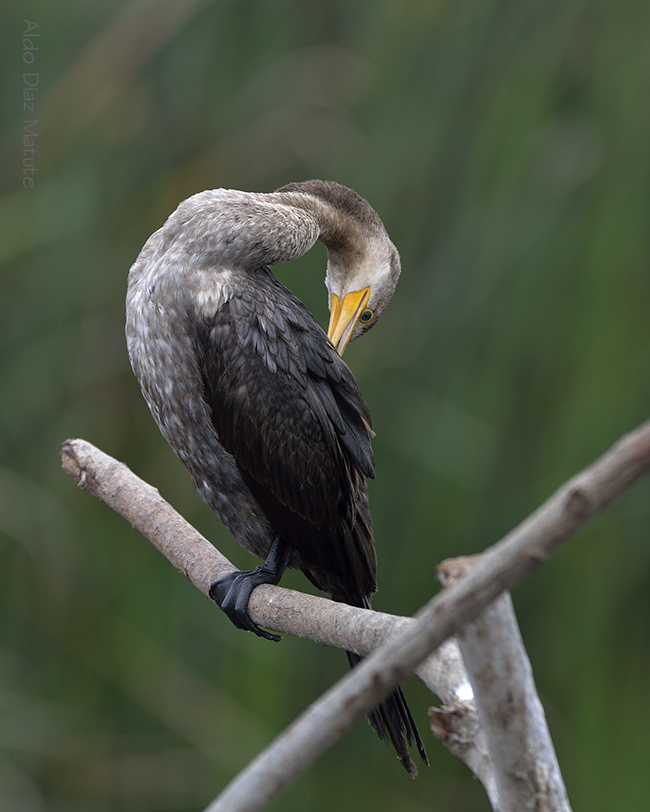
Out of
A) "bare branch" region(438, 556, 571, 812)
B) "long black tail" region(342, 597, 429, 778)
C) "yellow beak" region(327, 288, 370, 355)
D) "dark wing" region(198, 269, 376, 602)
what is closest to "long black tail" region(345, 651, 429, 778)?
"long black tail" region(342, 597, 429, 778)

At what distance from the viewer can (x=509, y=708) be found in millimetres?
632

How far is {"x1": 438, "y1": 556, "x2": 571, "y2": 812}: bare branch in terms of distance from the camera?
2.05ft

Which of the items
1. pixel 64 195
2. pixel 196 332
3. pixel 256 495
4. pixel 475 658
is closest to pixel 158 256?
pixel 196 332

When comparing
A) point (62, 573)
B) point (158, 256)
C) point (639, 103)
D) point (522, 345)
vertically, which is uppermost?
point (639, 103)

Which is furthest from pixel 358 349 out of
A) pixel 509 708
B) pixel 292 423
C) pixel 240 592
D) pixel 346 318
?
pixel 509 708

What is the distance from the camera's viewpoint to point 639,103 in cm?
196

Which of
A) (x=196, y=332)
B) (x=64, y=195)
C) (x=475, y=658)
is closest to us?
(x=475, y=658)

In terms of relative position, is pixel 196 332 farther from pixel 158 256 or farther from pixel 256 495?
pixel 256 495

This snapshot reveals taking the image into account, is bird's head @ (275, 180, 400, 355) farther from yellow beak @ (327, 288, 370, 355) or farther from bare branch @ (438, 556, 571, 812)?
bare branch @ (438, 556, 571, 812)

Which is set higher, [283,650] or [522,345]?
[522,345]

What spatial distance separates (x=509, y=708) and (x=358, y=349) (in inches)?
59.2

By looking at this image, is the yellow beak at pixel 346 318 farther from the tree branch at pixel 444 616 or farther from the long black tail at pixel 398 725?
the tree branch at pixel 444 616

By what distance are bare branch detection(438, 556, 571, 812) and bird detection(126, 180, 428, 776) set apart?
78 centimetres

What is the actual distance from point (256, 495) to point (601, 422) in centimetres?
82
